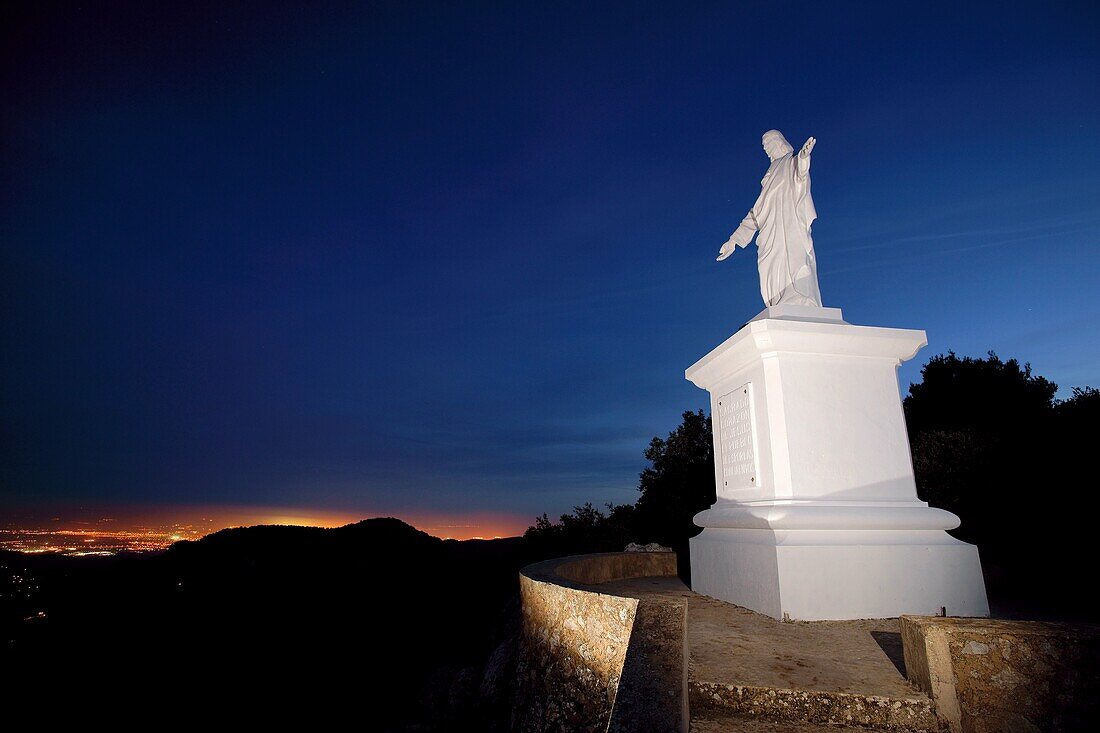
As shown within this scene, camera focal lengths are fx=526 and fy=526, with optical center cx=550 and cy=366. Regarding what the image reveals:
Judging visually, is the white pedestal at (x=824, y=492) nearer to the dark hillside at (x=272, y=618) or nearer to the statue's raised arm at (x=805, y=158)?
the statue's raised arm at (x=805, y=158)

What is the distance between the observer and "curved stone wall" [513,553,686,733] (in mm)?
2773

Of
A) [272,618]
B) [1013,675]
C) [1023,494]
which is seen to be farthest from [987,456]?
[272,618]

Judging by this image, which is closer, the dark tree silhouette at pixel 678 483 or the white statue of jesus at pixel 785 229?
the white statue of jesus at pixel 785 229

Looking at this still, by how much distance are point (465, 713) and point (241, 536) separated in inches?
1216

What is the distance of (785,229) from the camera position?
6551mm

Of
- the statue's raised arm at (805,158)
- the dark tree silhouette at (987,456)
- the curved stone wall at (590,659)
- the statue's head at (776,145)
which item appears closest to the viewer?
the curved stone wall at (590,659)

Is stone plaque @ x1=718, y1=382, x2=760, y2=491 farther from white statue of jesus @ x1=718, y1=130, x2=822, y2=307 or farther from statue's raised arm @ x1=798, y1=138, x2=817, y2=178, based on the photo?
statue's raised arm @ x1=798, y1=138, x2=817, y2=178

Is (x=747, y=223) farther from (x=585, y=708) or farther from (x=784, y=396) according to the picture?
(x=585, y=708)

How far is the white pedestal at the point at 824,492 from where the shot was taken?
15.5 feet

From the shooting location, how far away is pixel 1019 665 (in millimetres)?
2496

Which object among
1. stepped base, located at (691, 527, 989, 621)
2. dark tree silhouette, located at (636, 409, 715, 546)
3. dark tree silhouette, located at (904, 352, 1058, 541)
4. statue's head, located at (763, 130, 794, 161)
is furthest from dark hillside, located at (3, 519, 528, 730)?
statue's head, located at (763, 130, 794, 161)

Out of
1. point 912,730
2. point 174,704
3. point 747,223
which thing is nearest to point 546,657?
point 912,730

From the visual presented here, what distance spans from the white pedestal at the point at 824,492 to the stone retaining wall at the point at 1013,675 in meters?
2.02

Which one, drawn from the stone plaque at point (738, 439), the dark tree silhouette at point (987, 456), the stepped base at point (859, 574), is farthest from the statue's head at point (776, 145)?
the dark tree silhouette at point (987, 456)
